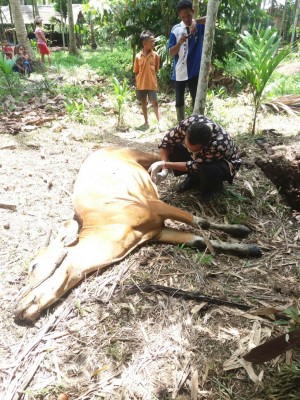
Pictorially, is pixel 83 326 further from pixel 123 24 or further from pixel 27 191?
pixel 123 24

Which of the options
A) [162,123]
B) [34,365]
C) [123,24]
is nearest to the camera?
[34,365]

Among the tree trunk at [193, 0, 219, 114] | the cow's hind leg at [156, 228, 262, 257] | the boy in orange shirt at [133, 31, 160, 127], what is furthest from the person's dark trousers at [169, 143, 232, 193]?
the boy in orange shirt at [133, 31, 160, 127]

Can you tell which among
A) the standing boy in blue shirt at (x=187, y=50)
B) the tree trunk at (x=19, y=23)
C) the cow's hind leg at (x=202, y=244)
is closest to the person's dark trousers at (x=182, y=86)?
the standing boy in blue shirt at (x=187, y=50)

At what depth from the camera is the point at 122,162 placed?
3.97m

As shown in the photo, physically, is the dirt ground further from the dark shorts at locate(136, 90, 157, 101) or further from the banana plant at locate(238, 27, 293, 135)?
the dark shorts at locate(136, 90, 157, 101)

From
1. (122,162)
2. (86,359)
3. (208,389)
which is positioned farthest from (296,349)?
(122,162)

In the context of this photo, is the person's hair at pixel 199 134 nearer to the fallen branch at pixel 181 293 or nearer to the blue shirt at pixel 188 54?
Answer: the fallen branch at pixel 181 293

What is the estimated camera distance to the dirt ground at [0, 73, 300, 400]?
207 cm

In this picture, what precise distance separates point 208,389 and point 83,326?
95 cm

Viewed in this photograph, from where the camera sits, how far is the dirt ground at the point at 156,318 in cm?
207

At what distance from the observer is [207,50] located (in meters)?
4.62

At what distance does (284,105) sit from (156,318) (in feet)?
18.5

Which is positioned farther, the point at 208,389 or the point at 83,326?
the point at 83,326

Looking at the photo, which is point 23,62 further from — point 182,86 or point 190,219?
point 190,219
